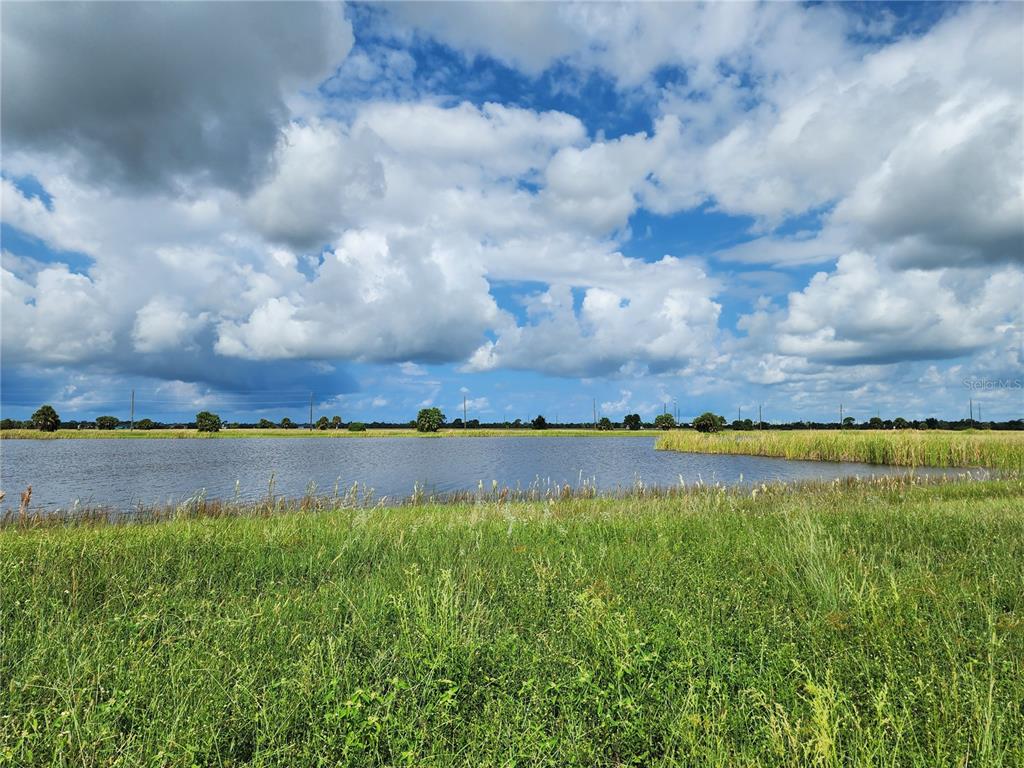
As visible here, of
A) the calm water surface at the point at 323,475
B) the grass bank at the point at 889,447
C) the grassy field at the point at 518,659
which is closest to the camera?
the grassy field at the point at 518,659

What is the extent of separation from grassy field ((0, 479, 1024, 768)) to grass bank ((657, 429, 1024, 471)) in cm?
3722

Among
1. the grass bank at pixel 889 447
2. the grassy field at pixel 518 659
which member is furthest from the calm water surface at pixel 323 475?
the grassy field at pixel 518 659

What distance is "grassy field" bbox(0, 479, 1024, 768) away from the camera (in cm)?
414

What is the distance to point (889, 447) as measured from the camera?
45.4 metres

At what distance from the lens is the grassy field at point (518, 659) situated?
4137mm

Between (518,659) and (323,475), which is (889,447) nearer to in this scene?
(323,475)

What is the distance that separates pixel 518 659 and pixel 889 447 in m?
50.5

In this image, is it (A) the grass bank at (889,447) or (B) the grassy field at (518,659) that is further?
(A) the grass bank at (889,447)

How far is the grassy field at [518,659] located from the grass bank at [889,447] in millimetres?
37224

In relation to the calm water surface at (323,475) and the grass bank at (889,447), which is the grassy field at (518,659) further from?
the grass bank at (889,447)

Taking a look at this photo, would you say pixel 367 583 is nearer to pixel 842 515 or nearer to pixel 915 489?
pixel 842 515

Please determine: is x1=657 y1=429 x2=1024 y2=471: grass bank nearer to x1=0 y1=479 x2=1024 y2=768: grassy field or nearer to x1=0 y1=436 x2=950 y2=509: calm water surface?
x1=0 y1=436 x2=950 y2=509: calm water surface

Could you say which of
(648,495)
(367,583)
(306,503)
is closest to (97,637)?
(367,583)

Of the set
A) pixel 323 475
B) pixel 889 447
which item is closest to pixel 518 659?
pixel 323 475
